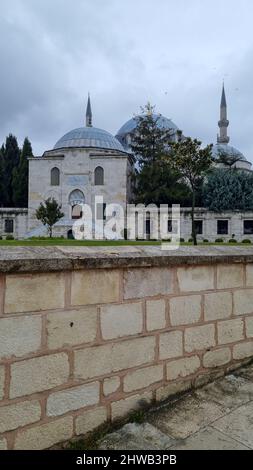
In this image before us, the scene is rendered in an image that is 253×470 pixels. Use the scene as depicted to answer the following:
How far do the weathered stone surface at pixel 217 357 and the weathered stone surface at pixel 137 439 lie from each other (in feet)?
3.11

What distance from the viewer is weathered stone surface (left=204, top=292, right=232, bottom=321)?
3.23m

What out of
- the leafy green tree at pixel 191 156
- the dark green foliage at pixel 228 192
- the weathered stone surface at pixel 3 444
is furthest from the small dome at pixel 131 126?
the weathered stone surface at pixel 3 444

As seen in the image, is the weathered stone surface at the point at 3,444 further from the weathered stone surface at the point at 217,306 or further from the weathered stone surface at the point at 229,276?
the weathered stone surface at the point at 229,276

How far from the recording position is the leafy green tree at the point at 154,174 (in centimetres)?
4047

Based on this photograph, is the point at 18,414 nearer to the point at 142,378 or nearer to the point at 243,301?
the point at 142,378

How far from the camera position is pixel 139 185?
139 ft

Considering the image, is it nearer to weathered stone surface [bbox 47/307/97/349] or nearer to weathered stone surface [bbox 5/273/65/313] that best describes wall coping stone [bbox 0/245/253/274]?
weathered stone surface [bbox 5/273/65/313]

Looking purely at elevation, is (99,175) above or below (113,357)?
above

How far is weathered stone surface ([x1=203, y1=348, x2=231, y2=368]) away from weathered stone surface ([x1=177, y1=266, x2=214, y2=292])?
67 cm

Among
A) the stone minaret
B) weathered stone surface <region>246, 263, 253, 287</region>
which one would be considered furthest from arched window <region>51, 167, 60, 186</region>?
weathered stone surface <region>246, 263, 253, 287</region>

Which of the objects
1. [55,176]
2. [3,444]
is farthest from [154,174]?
[3,444]

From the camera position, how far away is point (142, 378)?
278cm

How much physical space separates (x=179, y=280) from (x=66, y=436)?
1.53 m

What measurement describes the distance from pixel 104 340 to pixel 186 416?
92cm
